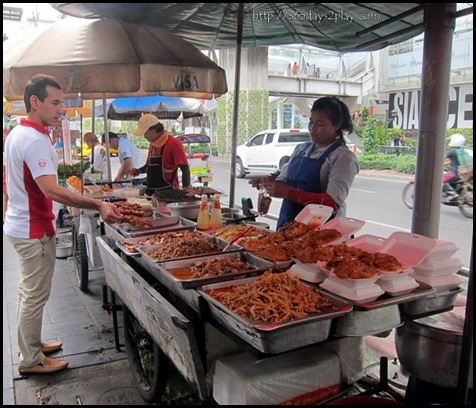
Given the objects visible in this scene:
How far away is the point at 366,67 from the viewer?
2594 centimetres

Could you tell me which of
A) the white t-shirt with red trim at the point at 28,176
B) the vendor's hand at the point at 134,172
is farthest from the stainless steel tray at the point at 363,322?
the vendor's hand at the point at 134,172

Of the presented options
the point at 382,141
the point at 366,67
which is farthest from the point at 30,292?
the point at 366,67

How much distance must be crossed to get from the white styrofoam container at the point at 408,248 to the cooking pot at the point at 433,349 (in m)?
0.36

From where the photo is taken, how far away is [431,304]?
2.25 metres

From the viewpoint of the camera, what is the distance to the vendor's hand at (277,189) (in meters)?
3.36

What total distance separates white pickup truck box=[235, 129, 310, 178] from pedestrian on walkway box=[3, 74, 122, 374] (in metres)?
13.5

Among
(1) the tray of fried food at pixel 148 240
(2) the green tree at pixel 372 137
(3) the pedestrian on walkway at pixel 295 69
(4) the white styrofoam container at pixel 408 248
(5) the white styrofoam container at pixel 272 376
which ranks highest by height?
(3) the pedestrian on walkway at pixel 295 69

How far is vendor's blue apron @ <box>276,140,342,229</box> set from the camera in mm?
3361

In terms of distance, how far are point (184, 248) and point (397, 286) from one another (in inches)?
50.5

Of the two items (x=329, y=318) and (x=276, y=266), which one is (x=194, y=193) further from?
(x=329, y=318)

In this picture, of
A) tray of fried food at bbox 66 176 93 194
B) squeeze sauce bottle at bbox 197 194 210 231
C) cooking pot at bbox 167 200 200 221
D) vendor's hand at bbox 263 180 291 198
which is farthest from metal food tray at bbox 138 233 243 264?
tray of fried food at bbox 66 176 93 194

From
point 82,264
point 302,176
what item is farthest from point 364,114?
→ point 302,176

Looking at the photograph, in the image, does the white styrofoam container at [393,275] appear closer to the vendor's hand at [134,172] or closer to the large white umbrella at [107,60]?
the large white umbrella at [107,60]

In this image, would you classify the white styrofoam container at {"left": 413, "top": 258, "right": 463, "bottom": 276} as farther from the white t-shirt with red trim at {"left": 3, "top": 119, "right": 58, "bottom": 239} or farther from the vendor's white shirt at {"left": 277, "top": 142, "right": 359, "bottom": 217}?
the white t-shirt with red trim at {"left": 3, "top": 119, "right": 58, "bottom": 239}
